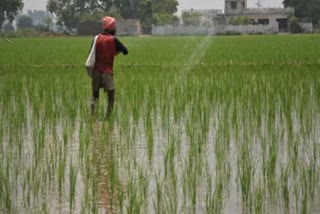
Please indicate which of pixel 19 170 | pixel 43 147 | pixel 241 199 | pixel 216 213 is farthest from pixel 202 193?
pixel 43 147

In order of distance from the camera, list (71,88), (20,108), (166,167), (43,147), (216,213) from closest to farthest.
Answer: (216,213) → (166,167) → (43,147) → (20,108) → (71,88)

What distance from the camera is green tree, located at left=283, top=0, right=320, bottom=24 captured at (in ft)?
201

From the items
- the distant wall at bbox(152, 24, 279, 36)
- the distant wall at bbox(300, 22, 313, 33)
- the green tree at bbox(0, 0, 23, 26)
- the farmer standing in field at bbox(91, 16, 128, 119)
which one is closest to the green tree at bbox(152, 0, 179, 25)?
the distant wall at bbox(152, 24, 279, 36)

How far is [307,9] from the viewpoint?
203ft

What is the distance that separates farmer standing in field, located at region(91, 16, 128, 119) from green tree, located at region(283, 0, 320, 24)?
56.1 metres

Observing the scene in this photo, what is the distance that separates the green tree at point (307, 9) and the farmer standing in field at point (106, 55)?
56095 mm

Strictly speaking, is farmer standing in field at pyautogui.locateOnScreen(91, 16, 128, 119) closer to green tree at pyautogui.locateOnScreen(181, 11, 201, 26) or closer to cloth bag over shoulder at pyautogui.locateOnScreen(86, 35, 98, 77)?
cloth bag over shoulder at pyautogui.locateOnScreen(86, 35, 98, 77)

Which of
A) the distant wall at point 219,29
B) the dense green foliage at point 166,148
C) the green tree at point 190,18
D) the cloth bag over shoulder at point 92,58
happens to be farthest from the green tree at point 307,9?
the cloth bag over shoulder at point 92,58

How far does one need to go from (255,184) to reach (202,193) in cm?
34

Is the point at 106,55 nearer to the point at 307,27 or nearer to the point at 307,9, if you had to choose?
the point at 307,27

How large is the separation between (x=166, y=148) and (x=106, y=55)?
216 cm

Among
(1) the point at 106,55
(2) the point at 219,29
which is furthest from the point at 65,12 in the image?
(1) the point at 106,55

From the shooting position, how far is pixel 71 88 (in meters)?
9.48

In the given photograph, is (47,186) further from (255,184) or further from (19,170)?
(255,184)
